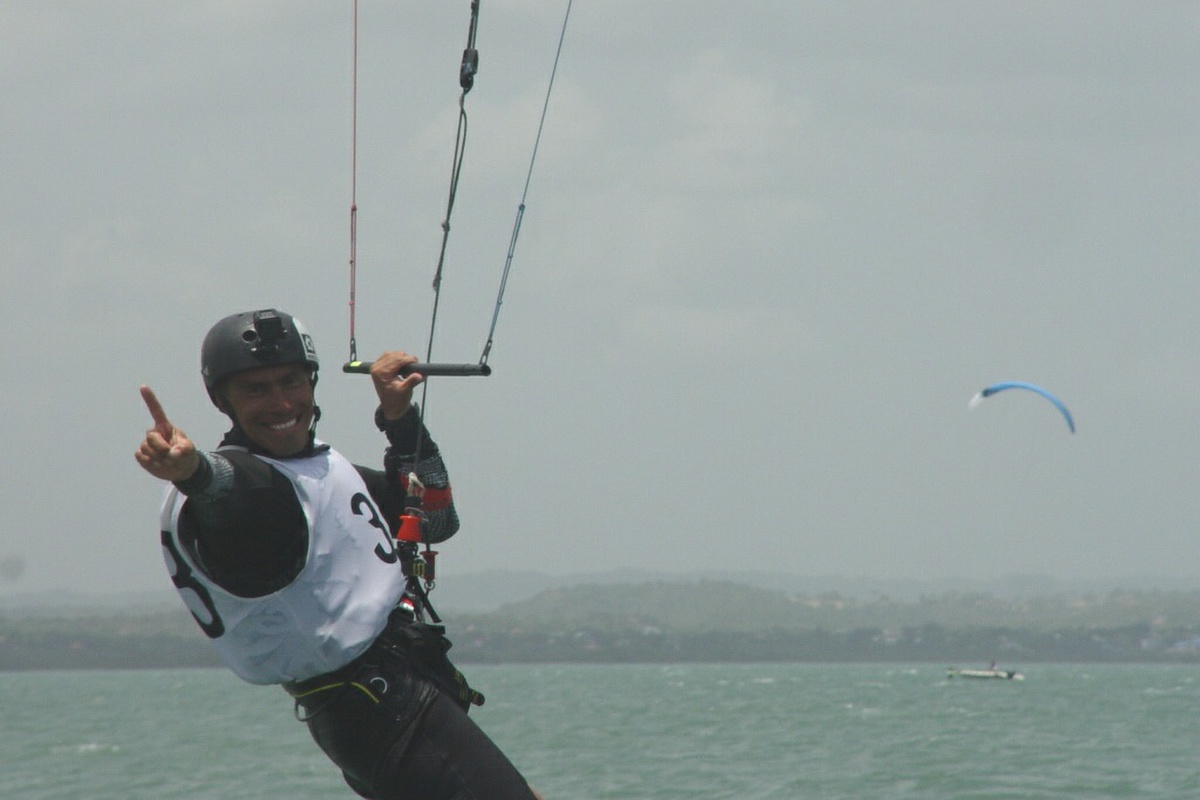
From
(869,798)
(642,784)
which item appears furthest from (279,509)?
(642,784)

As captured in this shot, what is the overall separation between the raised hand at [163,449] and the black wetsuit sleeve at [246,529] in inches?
8.1

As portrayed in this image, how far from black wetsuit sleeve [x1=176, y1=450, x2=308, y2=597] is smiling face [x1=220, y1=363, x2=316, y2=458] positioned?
0.18 meters

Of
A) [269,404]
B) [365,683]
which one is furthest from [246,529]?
[365,683]

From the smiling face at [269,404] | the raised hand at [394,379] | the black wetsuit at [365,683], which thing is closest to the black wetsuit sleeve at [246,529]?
the black wetsuit at [365,683]

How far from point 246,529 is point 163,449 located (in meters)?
0.44

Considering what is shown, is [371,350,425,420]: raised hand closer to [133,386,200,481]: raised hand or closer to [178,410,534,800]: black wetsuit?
[178,410,534,800]: black wetsuit

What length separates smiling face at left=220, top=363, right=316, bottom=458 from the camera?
15.5ft

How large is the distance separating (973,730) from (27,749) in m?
36.2

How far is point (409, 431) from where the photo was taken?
5.52 m

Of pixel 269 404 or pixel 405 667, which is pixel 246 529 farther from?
pixel 405 667

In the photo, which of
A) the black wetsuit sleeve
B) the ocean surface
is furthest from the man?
the ocean surface

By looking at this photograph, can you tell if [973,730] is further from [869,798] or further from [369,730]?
[369,730]

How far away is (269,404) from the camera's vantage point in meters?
4.73

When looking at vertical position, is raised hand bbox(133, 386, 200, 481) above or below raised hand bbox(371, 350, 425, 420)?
below
